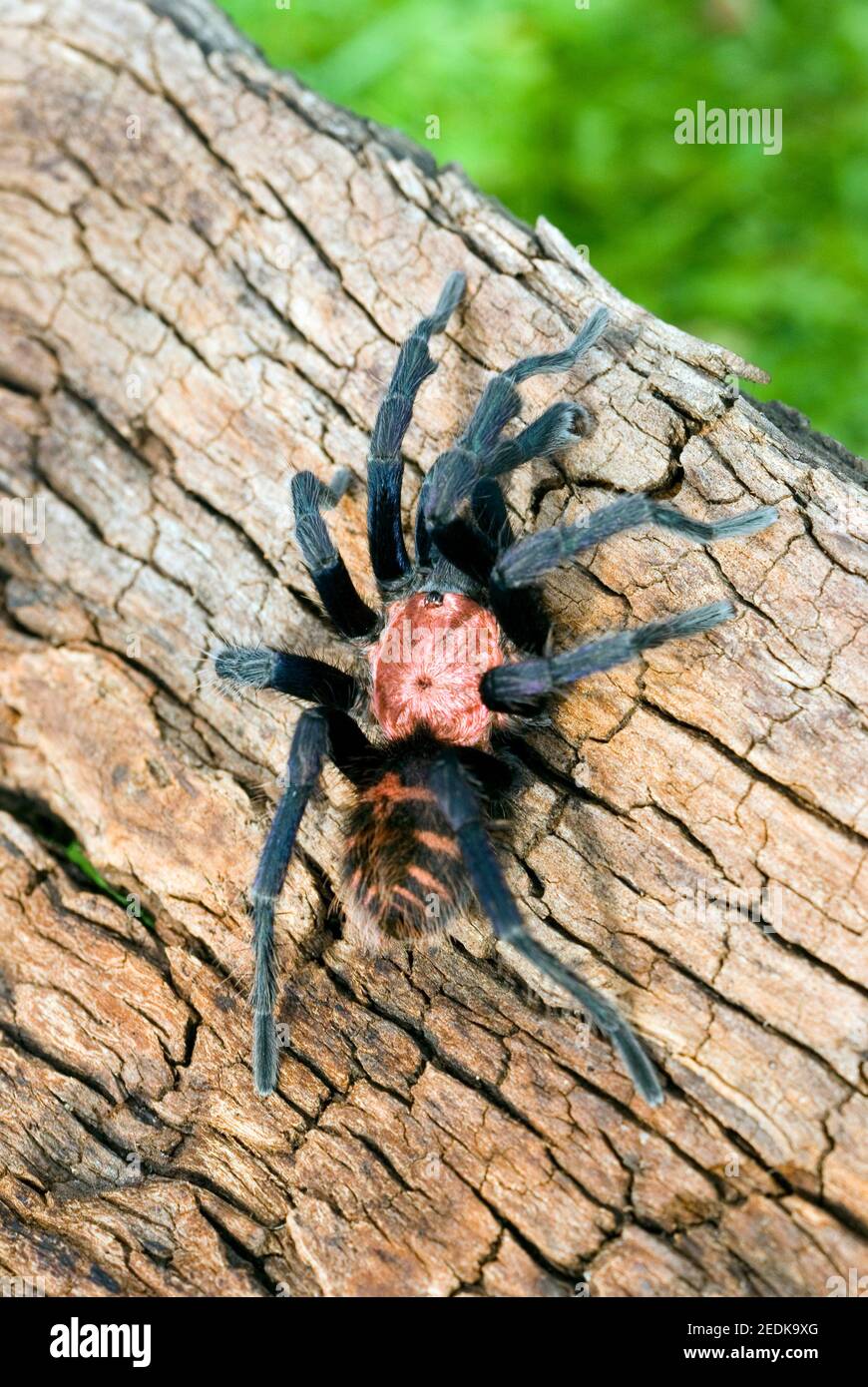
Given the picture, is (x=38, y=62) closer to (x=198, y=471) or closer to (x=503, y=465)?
(x=198, y=471)

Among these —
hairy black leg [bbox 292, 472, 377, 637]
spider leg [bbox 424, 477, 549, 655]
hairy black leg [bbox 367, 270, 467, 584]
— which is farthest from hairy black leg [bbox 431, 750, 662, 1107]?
hairy black leg [bbox 367, 270, 467, 584]

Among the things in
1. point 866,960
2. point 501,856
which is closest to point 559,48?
point 501,856

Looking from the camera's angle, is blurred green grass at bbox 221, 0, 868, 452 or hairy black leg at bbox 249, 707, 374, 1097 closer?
hairy black leg at bbox 249, 707, 374, 1097

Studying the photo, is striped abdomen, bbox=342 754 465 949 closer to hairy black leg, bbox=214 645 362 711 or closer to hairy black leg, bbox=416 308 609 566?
hairy black leg, bbox=214 645 362 711

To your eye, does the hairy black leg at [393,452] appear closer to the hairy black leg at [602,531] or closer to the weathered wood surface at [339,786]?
the weathered wood surface at [339,786]

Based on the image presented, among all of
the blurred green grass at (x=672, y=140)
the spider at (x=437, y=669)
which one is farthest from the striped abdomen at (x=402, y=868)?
the blurred green grass at (x=672, y=140)

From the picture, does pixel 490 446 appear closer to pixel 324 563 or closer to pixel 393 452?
pixel 393 452
